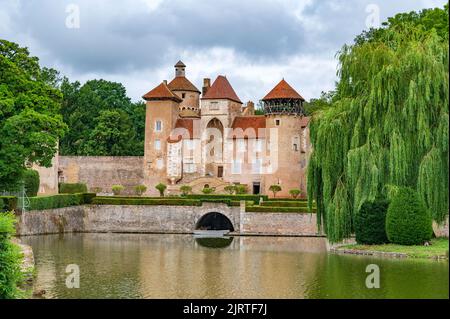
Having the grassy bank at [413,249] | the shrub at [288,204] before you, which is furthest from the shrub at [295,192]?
the grassy bank at [413,249]

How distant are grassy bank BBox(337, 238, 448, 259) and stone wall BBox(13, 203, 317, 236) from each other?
13216 millimetres

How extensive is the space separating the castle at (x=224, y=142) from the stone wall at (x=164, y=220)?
9.33 m

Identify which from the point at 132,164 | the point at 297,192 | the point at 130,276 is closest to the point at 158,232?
the point at 297,192

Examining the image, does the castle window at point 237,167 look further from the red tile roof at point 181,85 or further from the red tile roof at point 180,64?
the red tile roof at point 180,64

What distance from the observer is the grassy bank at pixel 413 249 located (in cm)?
2398

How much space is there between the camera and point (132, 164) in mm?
58469

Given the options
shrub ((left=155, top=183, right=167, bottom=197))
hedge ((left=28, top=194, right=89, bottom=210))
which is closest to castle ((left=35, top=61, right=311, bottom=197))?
shrub ((left=155, top=183, right=167, bottom=197))

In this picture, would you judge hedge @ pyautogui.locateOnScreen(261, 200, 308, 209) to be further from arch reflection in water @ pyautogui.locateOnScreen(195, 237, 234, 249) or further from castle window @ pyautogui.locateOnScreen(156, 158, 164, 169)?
castle window @ pyautogui.locateOnScreen(156, 158, 164, 169)

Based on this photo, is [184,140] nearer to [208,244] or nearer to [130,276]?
[208,244]

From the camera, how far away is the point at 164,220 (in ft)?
142

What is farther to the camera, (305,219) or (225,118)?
(225,118)

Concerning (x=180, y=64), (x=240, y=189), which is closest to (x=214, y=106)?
(x=240, y=189)

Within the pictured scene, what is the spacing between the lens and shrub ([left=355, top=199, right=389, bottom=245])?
2602 cm

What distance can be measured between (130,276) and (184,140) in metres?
35.0
